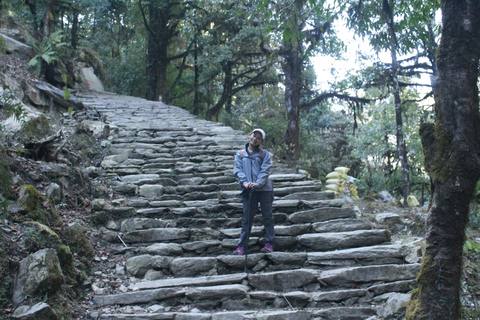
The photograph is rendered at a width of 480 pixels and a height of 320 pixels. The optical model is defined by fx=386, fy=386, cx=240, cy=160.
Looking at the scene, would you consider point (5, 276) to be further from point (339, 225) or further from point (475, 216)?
point (475, 216)

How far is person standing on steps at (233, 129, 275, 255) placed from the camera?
535 centimetres

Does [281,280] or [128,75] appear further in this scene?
[128,75]

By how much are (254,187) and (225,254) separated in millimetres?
1037

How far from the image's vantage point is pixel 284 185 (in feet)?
24.0

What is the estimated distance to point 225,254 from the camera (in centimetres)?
545

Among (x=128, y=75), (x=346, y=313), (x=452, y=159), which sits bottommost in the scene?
(x=346, y=313)

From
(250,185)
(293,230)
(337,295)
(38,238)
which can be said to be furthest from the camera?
(293,230)

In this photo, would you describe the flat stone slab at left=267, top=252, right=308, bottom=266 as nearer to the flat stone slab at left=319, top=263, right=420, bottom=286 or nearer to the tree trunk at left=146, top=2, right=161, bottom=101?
the flat stone slab at left=319, top=263, right=420, bottom=286

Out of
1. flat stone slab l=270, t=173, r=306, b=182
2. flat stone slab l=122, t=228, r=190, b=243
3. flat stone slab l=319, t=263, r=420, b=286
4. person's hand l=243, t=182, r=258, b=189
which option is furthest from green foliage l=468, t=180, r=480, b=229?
flat stone slab l=122, t=228, r=190, b=243

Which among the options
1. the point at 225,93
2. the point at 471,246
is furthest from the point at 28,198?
the point at 225,93

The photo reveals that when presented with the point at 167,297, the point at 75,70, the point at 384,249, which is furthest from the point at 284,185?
the point at 75,70

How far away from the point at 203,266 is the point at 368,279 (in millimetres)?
2122

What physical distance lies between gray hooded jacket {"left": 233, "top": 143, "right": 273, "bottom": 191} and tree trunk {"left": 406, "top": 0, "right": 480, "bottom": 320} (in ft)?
7.57

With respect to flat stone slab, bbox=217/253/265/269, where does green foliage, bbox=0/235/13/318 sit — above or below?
above
